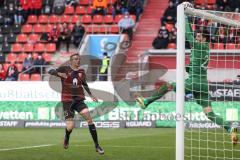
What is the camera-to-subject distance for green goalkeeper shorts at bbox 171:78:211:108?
1285cm

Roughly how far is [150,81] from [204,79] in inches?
524

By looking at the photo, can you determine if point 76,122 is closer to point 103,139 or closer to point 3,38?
point 103,139

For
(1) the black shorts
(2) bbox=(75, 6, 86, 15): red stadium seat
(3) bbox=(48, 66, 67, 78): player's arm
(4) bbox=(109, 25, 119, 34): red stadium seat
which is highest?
(2) bbox=(75, 6, 86, 15): red stadium seat

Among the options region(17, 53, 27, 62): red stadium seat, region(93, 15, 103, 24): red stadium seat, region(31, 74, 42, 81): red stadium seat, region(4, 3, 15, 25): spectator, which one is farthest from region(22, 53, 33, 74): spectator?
region(93, 15, 103, 24): red stadium seat

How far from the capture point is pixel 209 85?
712 inches

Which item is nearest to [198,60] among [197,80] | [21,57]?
[197,80]

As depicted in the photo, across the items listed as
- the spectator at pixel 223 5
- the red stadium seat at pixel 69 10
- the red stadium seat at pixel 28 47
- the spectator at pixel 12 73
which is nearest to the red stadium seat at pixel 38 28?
the red stadium seat at pixel 28 47

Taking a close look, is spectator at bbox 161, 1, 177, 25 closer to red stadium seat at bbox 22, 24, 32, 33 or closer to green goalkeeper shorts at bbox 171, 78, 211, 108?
red stadium seat at bbox 22, 24, 32, 33

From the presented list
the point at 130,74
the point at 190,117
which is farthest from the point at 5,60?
the point at 190,117

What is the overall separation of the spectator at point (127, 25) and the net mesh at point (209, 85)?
741cm

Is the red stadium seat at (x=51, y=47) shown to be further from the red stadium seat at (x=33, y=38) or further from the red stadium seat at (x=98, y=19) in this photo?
the red stadium seat at (x=98, y=19)

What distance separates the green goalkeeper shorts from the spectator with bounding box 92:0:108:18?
20.0 meters

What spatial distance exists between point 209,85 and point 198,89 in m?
4.93

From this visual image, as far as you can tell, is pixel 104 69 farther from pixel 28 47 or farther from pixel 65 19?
pixel 65 19
